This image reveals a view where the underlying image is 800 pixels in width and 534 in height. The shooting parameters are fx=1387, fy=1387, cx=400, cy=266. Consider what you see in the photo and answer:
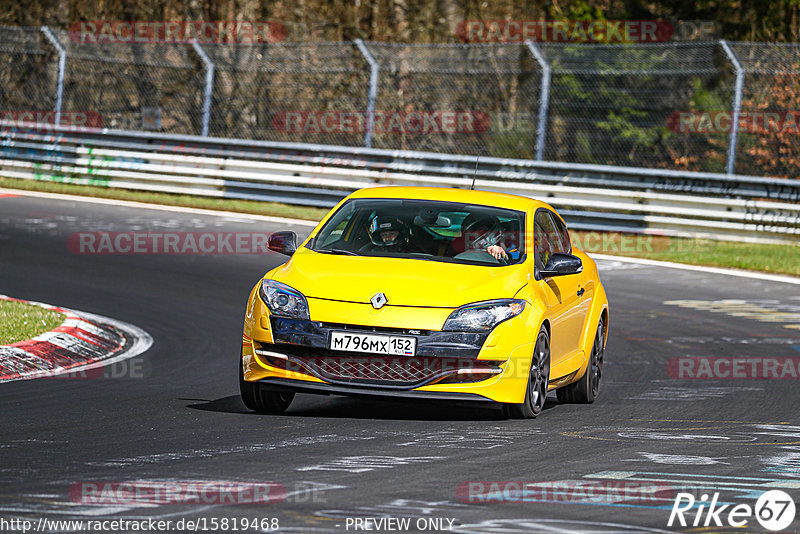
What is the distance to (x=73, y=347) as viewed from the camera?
1109cm

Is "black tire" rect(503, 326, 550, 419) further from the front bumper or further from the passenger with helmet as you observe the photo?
the passenger with helmet

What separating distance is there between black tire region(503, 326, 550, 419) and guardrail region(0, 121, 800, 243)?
12360 millimetres

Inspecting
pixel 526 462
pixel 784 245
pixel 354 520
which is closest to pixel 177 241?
pixel 784 245

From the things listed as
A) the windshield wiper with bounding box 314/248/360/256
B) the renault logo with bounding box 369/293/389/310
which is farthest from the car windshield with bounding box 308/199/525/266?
the renault logo with bounding box 369/293/389/310

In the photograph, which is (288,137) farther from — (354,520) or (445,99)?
(354,520)

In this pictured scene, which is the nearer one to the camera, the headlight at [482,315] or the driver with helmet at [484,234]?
the headlight at [482,315]

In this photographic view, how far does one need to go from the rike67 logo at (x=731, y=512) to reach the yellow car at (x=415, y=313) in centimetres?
239

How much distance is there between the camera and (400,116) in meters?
29.3

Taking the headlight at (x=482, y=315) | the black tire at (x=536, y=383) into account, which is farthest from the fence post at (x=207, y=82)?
the headlight at (x=482, y=315)

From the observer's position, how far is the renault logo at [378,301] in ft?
27.2

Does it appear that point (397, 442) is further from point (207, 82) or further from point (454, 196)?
point (207, 82)

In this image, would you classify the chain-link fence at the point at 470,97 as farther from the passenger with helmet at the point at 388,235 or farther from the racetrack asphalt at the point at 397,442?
the passenger with helmet at the point at 388,235

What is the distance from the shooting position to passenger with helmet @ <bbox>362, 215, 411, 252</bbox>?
9344mm

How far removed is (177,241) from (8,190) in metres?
6.40
